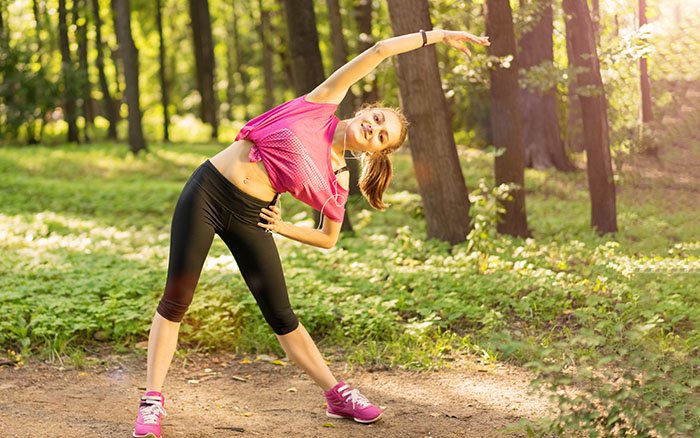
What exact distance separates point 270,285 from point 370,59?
1.35 m

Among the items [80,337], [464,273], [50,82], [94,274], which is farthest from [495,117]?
[50,82]

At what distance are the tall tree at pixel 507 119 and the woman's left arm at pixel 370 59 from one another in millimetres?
6336

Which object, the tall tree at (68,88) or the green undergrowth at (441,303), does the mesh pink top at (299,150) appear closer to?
the green undergrowth at (441,303)

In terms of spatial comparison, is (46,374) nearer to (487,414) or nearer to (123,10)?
(487,414)

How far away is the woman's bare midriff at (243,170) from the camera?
4703 millimetres

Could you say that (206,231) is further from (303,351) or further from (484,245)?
(484,245)

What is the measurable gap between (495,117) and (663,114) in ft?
6.81

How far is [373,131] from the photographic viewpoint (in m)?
4.75

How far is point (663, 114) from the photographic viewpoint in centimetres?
1116

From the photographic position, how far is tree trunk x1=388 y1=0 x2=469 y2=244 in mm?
10188

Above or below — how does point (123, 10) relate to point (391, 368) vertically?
above

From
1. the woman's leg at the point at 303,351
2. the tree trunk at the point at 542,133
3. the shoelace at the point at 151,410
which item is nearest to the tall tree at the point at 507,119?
the woman's leg at the point at 303,351

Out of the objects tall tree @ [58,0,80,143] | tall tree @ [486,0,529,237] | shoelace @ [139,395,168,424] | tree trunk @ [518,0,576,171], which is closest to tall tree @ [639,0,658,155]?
tall tree @ [486,0,529,237]

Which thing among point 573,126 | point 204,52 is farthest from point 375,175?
point 204,52
